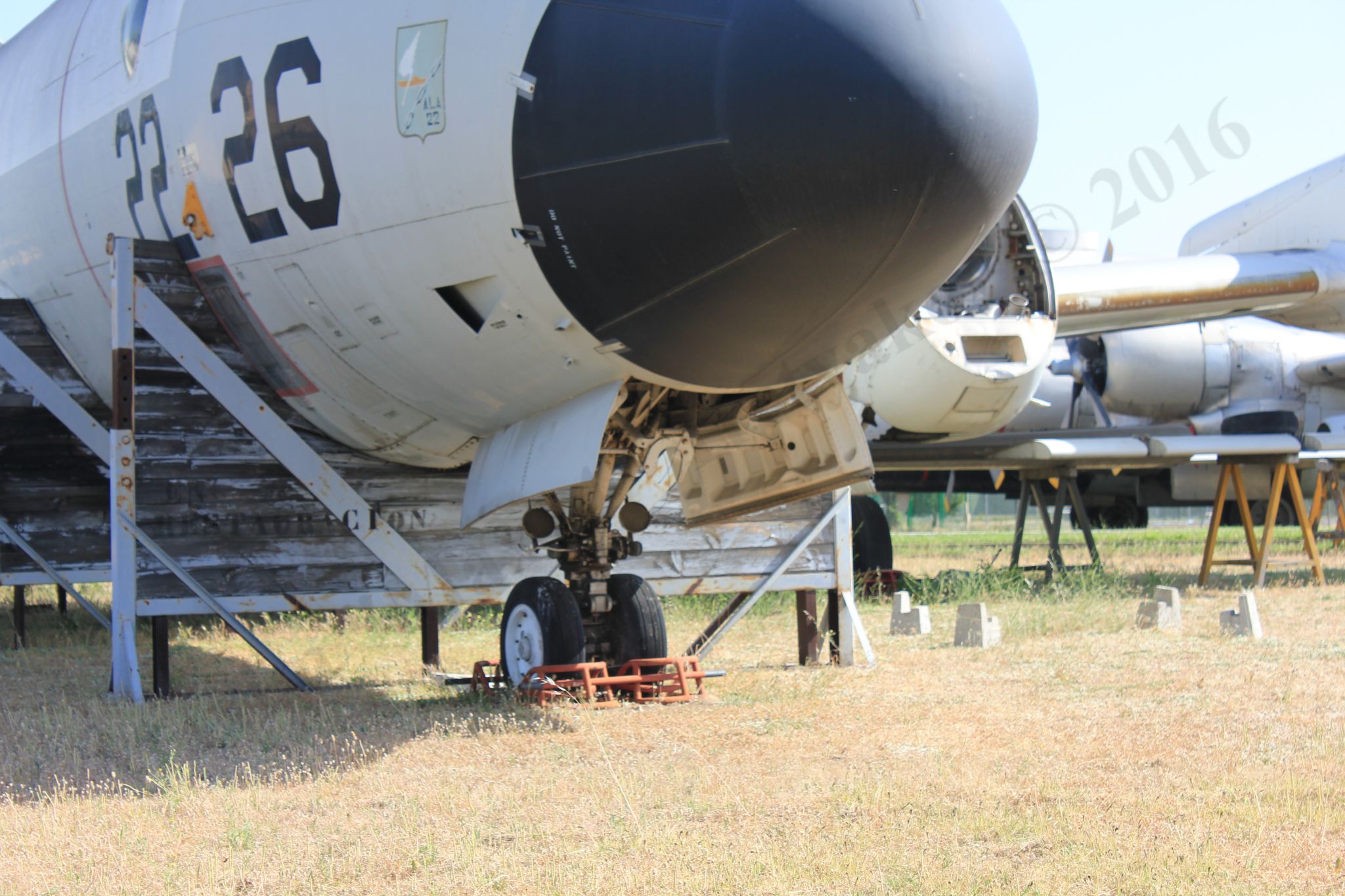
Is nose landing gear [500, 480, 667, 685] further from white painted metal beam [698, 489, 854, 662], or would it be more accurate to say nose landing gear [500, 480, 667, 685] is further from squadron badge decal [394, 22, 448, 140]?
squadron badge decal [394, 22, 448, 140]

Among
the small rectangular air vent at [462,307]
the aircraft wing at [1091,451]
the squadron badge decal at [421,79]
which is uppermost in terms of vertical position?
the squadron badge decal at [421,79]

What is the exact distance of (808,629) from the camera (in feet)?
25.7

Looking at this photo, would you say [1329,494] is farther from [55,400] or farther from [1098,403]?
[55,400]

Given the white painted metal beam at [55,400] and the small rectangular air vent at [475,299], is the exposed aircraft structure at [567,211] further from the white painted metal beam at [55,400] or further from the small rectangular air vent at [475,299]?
the white painted metal beam at [55,400]

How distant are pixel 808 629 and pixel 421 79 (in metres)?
4.44

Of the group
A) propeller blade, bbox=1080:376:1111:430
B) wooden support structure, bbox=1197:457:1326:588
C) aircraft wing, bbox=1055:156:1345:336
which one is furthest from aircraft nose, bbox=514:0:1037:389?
propeller blade, bbox=1080:376:1111:430

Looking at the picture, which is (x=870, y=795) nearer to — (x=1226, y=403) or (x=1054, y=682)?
(x=1054, y=682)

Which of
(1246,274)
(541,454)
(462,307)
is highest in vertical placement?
(1246,274)

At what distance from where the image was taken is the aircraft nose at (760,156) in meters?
4.01

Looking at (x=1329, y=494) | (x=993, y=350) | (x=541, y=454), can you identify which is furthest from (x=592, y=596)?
(x=1329, y=494)

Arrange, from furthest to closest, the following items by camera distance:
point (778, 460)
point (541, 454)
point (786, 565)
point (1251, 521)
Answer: point (1251, 521) → point (786, 565) → point (778, 460) → point (541, 454)

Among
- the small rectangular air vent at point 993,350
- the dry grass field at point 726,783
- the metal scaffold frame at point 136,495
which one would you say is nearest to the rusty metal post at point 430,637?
the dry grass field at point 726,783

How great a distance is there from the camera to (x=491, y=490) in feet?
18.1

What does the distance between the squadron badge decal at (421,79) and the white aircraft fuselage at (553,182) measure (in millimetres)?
11
